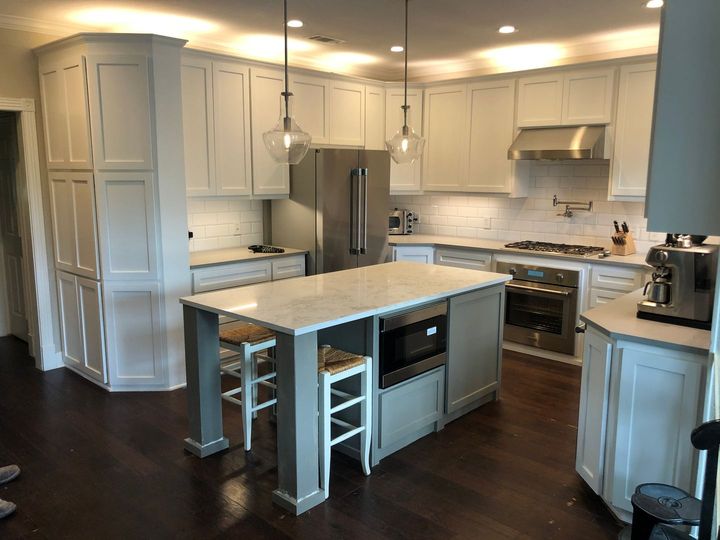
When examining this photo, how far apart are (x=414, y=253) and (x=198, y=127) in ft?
7.84

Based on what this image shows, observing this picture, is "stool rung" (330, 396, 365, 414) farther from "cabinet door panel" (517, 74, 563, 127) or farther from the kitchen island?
"cabinet door panel" (517, 74, 563, 127)

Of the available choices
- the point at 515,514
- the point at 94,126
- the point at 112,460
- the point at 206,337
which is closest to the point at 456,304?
the point at 515,514

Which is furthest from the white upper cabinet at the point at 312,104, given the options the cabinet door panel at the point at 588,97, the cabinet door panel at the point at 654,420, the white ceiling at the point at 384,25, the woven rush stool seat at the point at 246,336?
the cabinet door panel at the point at 654,420

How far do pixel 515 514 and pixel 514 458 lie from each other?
Result: 56 cm

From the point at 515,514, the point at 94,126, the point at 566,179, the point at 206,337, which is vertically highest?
the point at 94,126

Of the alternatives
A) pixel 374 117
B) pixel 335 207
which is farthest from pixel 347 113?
pixel 335 207

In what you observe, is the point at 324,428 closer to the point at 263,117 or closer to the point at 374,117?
the point at 263,117

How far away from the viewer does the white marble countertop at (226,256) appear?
14.7ft

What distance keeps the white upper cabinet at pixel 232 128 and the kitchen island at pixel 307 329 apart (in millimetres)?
1500

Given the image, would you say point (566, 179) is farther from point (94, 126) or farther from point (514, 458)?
point (94, 126)


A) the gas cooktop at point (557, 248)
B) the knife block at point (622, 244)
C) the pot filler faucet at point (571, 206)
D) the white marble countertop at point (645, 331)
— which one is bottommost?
the white marble countertop at point (645, 331)

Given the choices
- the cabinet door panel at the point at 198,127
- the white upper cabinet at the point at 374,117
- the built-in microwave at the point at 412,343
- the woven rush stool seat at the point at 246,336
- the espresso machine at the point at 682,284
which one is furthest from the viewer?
the white upper cabinet at the point at 374,117

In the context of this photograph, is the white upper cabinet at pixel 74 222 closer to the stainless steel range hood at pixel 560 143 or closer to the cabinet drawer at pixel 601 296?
the stainless steel range hood at pixel 560 143

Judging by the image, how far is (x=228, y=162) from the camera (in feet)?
15.5
